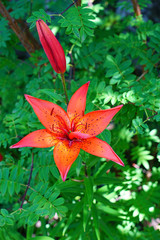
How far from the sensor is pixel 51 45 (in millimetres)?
814

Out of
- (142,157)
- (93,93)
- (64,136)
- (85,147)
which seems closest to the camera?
(85,147)

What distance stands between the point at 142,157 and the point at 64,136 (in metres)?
0.77

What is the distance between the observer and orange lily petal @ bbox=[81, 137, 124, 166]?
797 mm

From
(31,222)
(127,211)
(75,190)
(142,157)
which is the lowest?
(127,211)

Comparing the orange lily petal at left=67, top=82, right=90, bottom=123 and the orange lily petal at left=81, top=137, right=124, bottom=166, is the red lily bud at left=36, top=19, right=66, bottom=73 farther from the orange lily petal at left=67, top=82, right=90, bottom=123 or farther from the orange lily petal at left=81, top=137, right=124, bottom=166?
the orange lily petal at left=81, top=137, right=124, bottom=166

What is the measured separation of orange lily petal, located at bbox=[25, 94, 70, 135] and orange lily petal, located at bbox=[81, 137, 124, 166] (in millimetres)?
132

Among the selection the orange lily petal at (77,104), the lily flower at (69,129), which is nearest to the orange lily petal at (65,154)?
the lily flower at (69,129)

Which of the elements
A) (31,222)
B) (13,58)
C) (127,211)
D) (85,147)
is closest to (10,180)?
(31,222)

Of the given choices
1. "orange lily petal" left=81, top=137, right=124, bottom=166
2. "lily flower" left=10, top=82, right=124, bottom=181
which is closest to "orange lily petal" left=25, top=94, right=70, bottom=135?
"lily flower" left=10, top=82, right=124, bottom=181

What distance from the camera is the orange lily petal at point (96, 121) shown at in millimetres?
865

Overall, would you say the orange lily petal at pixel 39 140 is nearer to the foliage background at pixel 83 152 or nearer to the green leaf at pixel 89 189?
the foliage background at pixel 83 152

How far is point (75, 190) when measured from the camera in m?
1.31

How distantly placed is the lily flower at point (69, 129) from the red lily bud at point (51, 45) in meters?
0.13

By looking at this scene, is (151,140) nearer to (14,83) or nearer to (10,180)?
(10,180)
